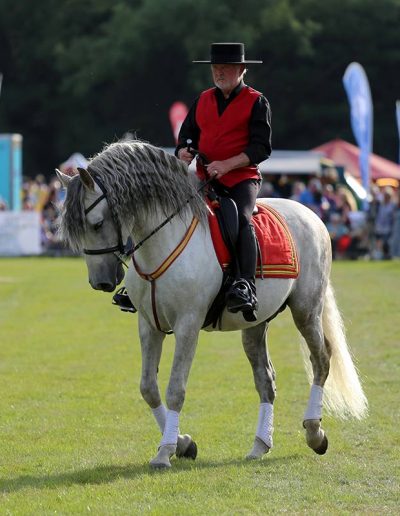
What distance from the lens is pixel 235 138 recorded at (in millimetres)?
8805

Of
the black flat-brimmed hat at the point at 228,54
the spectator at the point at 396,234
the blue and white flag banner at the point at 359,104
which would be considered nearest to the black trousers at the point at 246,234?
the black flat-brimmed hat at the point at 228,54

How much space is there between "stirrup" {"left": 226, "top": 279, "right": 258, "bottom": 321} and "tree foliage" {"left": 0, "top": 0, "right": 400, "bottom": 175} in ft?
174

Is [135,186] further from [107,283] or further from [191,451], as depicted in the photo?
[191,451]

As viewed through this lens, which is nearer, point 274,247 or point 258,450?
point 258,450

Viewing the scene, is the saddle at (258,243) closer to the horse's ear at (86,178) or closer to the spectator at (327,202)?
the horse's ear at (86,178)

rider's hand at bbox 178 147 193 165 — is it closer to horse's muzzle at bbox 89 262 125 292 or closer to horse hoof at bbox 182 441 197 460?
horse's muzzle at bbox 89 262 125 292

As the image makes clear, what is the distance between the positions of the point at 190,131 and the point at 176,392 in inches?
78.0

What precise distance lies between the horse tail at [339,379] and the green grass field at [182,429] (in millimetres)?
244

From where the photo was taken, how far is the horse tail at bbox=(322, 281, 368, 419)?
977cm

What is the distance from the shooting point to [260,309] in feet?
29.1

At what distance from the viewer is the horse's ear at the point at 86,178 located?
25.8ft

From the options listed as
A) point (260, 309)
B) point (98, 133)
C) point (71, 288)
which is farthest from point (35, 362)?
point (98, 133)

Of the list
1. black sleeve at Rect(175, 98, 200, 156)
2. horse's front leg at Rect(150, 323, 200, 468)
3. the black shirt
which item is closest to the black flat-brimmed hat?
the black shirt

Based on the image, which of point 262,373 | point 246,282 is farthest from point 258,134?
point 262,373
